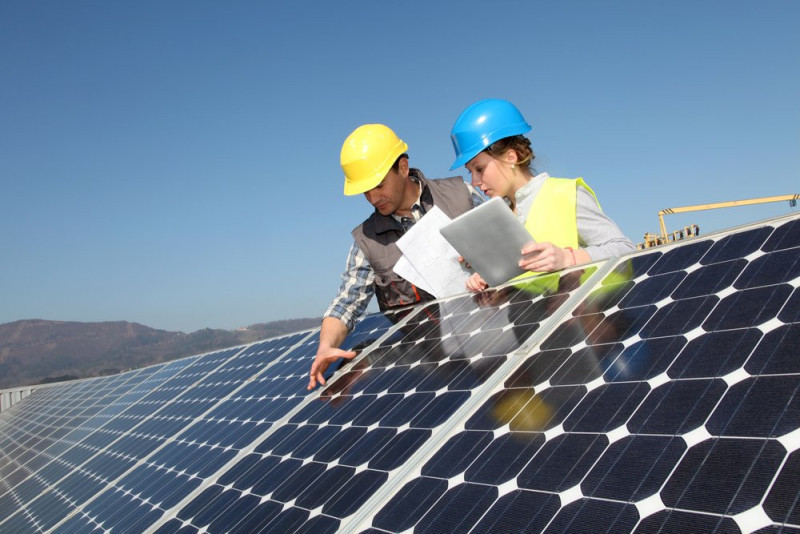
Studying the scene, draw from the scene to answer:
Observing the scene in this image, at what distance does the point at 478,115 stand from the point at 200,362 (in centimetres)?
665

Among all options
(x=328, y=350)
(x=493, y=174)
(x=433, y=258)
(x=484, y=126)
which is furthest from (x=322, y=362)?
(x=484, y=126)

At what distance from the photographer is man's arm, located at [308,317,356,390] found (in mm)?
5098

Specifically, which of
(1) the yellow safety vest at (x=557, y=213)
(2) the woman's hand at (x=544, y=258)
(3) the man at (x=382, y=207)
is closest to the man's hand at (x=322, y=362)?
(3) the man at (x=382, y=207)

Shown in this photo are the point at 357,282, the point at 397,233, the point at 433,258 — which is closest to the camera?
the point at 433,258

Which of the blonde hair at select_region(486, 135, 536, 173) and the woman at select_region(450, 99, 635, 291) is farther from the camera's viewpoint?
the blonde hair at select_region(486, 135, 536, 173)

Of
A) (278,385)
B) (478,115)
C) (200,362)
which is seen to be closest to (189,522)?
(278,385)

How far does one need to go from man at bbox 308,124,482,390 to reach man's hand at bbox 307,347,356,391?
972mm

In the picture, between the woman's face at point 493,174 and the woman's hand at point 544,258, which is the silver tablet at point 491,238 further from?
the woman's face at point 493,174

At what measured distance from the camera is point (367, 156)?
257 inches

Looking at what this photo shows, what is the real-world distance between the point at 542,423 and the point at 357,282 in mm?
4730

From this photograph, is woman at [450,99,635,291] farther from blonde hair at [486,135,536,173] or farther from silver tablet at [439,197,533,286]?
silver tablet at [439,197,533,286]

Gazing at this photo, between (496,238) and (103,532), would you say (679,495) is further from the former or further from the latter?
(103,532)

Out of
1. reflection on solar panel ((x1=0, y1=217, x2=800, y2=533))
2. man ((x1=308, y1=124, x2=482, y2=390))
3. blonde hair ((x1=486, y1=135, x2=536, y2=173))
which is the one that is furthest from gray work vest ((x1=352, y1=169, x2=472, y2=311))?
blonde hair ((x1=486, y1=135, x2=536, y2=173))

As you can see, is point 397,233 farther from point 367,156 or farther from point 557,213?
point 557,213
